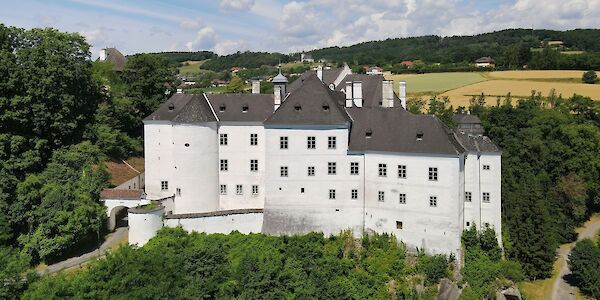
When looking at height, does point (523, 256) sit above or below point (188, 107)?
below

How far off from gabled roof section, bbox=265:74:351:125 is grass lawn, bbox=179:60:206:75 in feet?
314

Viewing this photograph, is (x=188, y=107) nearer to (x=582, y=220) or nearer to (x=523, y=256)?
(x=523, y=256)

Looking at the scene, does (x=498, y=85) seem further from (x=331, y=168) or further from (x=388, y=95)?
(x=331, y=168)

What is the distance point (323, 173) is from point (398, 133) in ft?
15.2

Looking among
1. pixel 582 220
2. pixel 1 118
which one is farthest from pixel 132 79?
pixel 582 220

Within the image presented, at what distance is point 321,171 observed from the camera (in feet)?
94.7

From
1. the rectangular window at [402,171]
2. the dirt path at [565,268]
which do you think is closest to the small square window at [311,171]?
the rectangular window at [402,171]

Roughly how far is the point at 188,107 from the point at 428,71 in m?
64.7

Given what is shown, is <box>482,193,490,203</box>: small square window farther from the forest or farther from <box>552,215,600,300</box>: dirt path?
<box>552,215,600,300</box>: dirt path

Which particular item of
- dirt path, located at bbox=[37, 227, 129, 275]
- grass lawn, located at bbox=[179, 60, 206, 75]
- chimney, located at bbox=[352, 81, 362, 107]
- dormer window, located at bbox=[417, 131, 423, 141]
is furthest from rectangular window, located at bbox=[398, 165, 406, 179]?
grass lawn, located at bbox=[179, 60, 206, 75]

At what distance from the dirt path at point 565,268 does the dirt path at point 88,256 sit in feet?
89.5

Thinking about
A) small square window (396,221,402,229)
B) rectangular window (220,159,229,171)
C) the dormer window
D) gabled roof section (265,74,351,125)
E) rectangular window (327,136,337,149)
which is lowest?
small square window (396,221,402,229)

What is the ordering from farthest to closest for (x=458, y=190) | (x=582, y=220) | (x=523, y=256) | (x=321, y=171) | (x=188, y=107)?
(x=582, y=220), (x=523, y=256), (x=188, y=107), (x=321, y=171), (x=458, y=190)

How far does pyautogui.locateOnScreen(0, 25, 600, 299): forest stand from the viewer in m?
24.0
